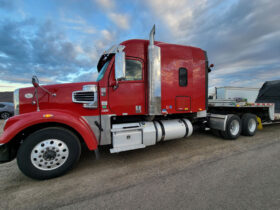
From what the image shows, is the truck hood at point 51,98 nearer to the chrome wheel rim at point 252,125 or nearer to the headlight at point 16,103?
the headlight at point 16,103

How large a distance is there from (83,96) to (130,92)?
1.09 meters

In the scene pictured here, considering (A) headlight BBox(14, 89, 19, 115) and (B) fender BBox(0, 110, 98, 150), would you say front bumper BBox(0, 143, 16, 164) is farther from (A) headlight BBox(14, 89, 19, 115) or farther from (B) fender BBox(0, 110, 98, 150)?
(A) headlight BBox(14, 89, 19, 115)

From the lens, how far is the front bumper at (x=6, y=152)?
7.68 ft

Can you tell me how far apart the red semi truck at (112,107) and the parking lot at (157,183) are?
37 centimetres

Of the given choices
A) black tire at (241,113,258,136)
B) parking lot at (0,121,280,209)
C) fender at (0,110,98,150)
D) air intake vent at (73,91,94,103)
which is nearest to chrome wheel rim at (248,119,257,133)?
black tire at (241,113,258,136)

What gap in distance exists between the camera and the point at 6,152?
240 cm

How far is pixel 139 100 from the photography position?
326 cm

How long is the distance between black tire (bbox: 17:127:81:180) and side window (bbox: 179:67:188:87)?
2.99 m

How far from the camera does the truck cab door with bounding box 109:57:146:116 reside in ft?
10.0

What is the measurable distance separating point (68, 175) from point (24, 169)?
743mm

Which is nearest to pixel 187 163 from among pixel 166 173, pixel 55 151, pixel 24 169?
pixel 166 173

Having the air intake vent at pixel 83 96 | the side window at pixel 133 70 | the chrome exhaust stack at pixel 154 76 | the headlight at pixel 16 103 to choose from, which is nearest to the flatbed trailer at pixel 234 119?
the chrome exhaust stack at pixel 154 76

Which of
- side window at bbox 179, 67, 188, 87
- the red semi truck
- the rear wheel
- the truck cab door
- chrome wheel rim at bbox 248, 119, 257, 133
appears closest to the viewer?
the red semi truck

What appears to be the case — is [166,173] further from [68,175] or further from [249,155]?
[249,155]
